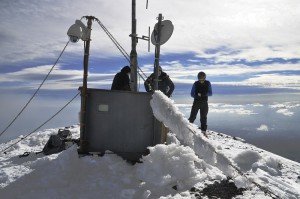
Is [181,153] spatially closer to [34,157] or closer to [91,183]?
[91,183]

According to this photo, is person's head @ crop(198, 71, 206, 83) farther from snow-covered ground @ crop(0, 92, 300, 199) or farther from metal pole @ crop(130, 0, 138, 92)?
snow-covered ground @ crop(0, 92, 300, 199)

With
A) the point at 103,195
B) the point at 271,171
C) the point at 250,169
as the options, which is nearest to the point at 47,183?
the point at 103,195

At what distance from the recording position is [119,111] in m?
7.98

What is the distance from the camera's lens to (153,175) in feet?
21.4

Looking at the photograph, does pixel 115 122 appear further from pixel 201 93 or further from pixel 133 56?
pixel 201 93

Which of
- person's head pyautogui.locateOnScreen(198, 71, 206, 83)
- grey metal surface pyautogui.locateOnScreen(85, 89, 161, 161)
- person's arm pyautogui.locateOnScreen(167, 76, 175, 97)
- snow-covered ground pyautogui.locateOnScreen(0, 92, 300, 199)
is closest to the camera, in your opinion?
snow-covered ground pyautogui.locateOnScreen(0, 92, 300, 199)

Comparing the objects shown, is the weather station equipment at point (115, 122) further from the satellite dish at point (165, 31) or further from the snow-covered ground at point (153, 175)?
the snow-covered ground at point (153, 175)

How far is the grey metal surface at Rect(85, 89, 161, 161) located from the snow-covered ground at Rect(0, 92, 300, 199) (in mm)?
Result: 478

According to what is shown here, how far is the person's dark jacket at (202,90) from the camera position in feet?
38.2

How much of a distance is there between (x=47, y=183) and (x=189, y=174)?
10.8 feet

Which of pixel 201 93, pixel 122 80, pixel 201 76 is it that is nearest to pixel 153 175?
pixel 122 80

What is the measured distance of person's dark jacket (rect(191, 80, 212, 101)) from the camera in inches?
459

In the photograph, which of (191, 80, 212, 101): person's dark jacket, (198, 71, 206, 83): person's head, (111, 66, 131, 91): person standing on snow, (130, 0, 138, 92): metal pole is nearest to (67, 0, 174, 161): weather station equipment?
(111, 66, 131, 91): person standing on snow

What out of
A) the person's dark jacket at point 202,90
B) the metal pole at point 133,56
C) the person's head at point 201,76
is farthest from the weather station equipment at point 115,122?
the person's dark jacket at point 202,90
